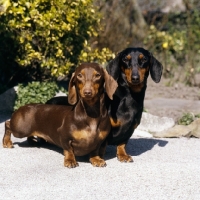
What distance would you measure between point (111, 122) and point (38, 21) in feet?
8.77

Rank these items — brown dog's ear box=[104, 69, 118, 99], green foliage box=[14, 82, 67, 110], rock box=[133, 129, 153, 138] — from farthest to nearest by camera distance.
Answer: green foliage box=[14, 82, 67, 110] → rock box=[133, 129, 153, 138] → brown dog's ear box=[104, 69, 118, 99]

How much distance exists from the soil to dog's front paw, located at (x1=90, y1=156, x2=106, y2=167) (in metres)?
2.53

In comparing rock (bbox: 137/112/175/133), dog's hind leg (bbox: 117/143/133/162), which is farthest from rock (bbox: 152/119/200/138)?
dog's hind leg (bbox: 117/143/133/162)

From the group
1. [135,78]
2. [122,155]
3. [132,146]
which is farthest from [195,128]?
[135,78]

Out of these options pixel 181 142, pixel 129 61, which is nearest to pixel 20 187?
pixel 129 61

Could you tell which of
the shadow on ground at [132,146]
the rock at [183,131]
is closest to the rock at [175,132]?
the rock at [183,131]

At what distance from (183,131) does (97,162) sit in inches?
78.7

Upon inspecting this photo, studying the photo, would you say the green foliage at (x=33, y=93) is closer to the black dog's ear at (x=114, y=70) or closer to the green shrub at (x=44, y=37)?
the green shrub at (x=44, y=37)

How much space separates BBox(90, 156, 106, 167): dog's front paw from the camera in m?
5.25

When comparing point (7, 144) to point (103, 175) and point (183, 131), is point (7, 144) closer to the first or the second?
point (103, 175)

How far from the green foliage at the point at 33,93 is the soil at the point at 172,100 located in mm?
1479

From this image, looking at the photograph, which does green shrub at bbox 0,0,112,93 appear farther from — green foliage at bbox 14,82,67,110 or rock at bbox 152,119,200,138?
rock at bbox 152,119,200,138

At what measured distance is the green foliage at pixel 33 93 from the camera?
7.78 meters

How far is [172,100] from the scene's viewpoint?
9.04m
